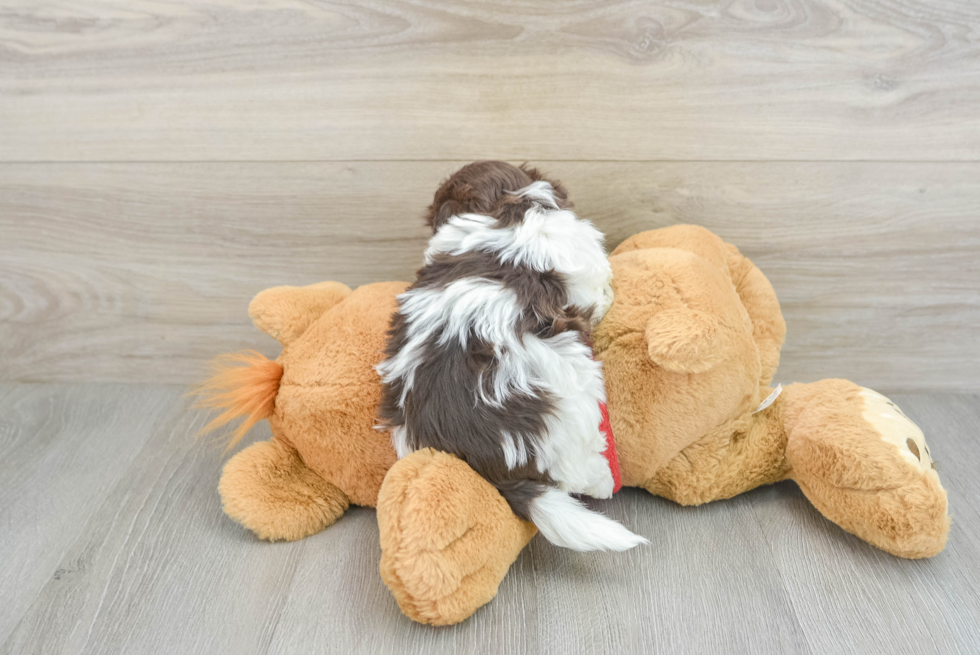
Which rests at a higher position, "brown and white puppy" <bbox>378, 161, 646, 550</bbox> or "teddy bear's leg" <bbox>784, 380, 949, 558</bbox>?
"brown and white puppy" <bbox>378, 161, 646, 550</bbox>

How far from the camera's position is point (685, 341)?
1.84 feet

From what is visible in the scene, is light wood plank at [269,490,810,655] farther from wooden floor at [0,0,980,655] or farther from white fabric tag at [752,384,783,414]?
white fabric tag at [752,384,783,414]

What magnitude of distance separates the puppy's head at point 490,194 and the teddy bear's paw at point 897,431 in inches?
14.0

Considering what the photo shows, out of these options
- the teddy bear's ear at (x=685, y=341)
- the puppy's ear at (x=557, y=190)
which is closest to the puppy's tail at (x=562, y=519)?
the teddy bear's ear at (x=685, y=341)

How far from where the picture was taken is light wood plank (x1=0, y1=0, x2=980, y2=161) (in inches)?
28.8

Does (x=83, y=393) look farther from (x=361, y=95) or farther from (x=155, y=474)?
(x=361, y=95)

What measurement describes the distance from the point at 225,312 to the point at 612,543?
2.01ft

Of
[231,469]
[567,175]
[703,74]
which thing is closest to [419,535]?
[231,469]

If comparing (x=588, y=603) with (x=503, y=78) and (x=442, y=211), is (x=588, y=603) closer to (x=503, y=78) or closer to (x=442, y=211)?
(x=442, y=211)

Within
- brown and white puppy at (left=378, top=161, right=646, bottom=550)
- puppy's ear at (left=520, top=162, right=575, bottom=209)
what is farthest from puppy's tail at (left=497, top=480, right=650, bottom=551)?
puppy's ear at (left=520, top=162, right=575, bottom=209)

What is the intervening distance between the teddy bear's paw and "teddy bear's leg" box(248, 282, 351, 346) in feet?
1.84

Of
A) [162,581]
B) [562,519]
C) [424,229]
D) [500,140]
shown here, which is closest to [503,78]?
[500,140]

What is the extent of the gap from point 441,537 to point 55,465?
0.57m

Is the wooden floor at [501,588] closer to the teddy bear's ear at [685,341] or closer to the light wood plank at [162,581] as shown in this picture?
the light wood plank at [162,581]
